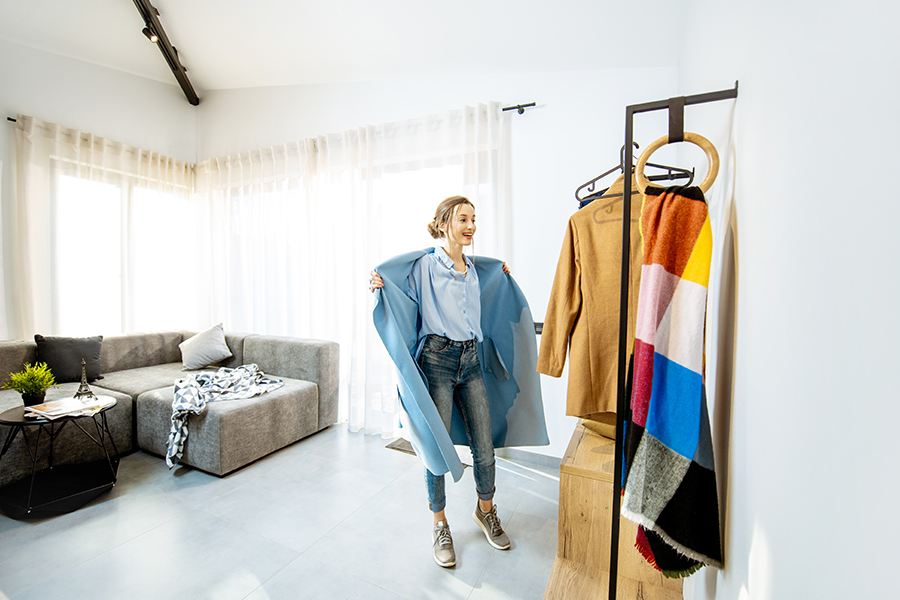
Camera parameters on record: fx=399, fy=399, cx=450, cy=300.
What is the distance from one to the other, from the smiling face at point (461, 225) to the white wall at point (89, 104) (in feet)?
12.0

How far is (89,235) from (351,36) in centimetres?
291

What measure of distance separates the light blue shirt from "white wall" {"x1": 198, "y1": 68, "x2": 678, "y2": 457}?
0.91 meters

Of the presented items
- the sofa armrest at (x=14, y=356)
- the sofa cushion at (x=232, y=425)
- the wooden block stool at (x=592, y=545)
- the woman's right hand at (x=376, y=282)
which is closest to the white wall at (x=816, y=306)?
the wooden block stool at (x=592, y=545)

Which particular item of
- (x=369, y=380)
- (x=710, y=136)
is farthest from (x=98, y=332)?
(x=710, y=136)

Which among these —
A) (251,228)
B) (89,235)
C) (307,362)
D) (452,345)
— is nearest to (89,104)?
(89,235)

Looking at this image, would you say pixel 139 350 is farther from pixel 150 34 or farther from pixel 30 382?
pixel 150 34

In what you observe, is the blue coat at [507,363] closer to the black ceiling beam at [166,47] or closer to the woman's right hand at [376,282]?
the woman's right hand at [376,282]

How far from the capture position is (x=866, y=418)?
1.22 ft

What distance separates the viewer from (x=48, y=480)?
225 cm

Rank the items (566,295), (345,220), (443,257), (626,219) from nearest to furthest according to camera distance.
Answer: (626,219) → (566,295) → (443,257) → (345,220)

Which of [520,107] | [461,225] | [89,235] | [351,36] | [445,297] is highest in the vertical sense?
[351,36]

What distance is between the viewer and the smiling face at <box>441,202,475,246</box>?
1743mm

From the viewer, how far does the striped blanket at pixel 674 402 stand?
0.78 metres

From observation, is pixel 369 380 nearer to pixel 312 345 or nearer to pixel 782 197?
pixel 312 345
